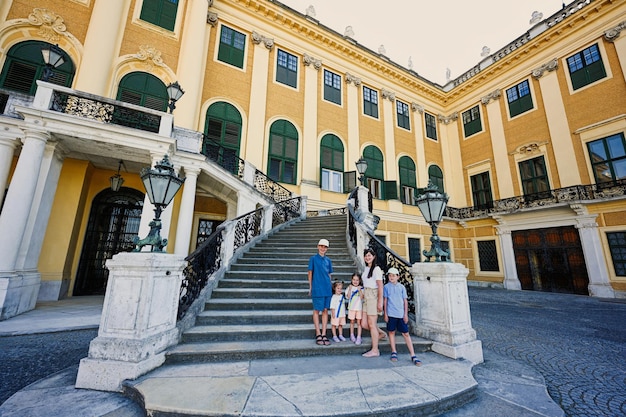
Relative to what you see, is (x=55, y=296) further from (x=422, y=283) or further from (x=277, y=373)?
(x=422, y=283)

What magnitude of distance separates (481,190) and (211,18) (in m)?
20.0

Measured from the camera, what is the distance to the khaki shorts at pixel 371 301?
13.0 feet

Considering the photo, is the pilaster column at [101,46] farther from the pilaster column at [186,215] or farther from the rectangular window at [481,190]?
the rectangular window at [481,190]

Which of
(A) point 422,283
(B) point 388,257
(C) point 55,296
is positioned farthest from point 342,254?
(C) point 55,296

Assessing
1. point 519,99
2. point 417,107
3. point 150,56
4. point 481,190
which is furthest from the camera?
point 417,107

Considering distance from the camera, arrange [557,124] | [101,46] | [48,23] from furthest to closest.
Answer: [557,124] < [101,46] < [48,23]

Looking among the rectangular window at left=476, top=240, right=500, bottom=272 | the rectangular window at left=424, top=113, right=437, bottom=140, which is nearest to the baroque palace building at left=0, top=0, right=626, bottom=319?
the rectangular window at left=476, top=240, right=500, bottom=272

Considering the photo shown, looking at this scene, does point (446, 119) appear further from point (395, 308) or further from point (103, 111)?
point (103, 111)

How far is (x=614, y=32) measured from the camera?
13.5 meters

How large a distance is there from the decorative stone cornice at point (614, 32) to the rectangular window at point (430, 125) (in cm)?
953

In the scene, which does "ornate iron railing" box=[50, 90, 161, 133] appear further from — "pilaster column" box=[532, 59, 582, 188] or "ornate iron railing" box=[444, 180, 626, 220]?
"pilaster column" box=[532, 59, 582, 188]

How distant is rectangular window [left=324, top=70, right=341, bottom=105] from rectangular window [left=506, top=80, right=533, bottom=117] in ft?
38.9

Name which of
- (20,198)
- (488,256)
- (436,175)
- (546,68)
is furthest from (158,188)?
(546,68)

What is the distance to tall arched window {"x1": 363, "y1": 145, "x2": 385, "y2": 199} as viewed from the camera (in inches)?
653
